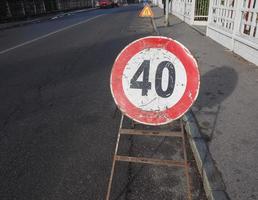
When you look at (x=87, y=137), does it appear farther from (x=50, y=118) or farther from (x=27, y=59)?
(x=27, y=59)

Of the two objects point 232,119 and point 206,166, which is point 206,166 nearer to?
point 206,166

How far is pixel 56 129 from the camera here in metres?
4.46

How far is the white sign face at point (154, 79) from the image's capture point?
106 inches

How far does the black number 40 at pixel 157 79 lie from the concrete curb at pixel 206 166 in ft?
3.52

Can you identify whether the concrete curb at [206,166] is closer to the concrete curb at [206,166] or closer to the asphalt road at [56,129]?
the concrete curb at [206,166]

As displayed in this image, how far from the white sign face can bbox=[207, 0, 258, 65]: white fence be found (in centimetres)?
538

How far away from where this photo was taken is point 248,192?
9.18 feet

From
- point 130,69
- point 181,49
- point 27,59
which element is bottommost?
point 27,59

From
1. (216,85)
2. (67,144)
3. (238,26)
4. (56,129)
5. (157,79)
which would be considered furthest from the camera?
(238,26)

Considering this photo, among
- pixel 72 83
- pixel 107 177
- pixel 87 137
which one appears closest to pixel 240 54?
pixel 72 83

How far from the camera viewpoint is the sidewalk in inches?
119

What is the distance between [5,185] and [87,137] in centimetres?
137

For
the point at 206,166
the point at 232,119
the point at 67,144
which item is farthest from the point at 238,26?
the point at 67,144

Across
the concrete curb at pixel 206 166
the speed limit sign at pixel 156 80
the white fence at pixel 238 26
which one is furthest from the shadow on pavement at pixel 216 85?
the speed limit sign at pixel 156 80
